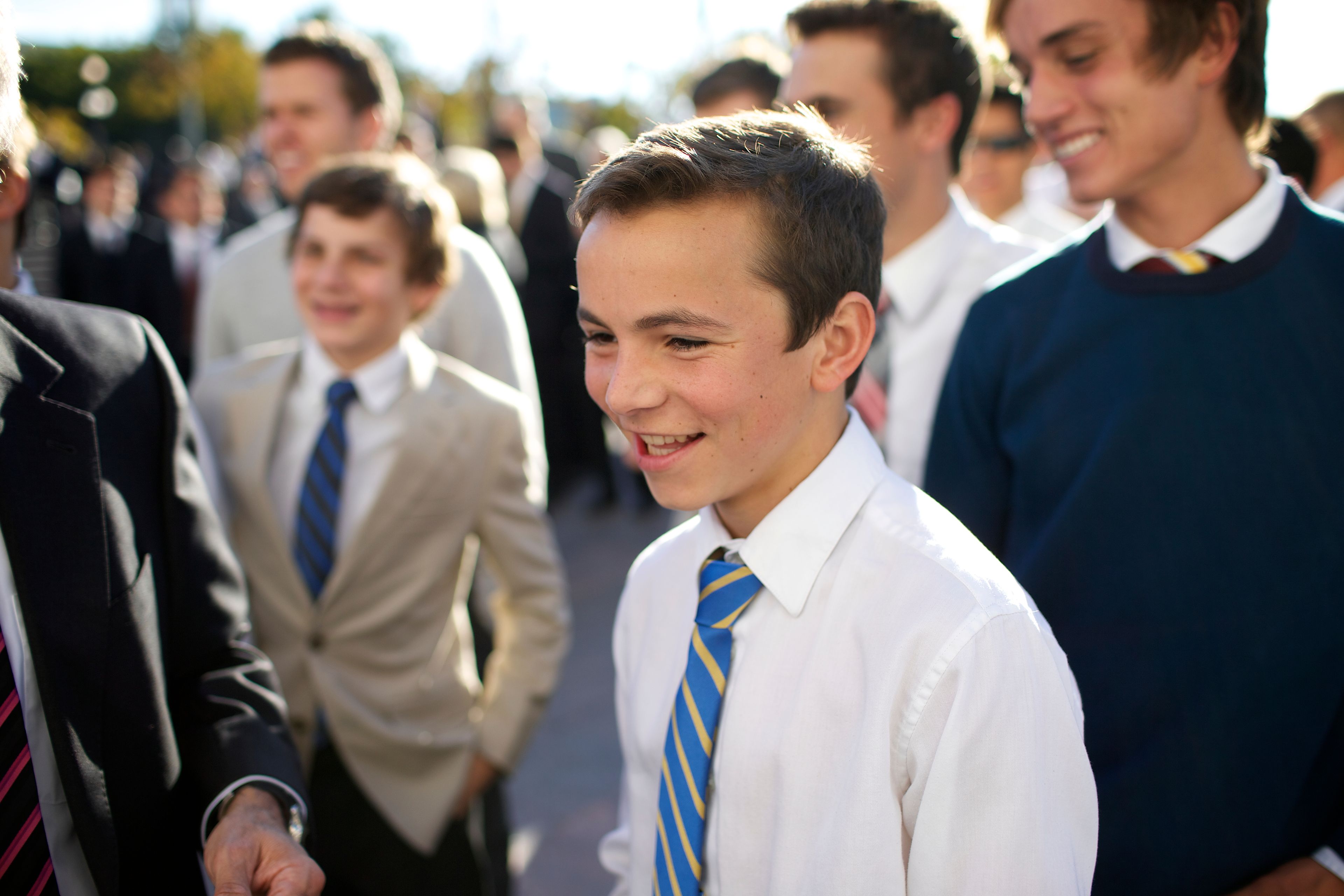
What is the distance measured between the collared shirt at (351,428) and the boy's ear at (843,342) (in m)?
1.30

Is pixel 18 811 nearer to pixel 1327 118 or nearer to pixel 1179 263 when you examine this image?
pixel 1179 263

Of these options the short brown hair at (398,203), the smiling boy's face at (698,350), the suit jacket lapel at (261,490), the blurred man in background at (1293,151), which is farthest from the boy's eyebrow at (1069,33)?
the blurred man in background at (1293,151)

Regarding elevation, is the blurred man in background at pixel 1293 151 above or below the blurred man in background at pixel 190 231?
above

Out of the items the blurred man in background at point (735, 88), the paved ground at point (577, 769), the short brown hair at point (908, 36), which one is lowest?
the paved ground at point (577, 769)

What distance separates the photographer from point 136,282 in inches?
300

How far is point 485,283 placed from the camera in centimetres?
341

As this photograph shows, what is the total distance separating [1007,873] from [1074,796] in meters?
0.15

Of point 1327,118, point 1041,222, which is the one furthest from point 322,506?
point 1327,118

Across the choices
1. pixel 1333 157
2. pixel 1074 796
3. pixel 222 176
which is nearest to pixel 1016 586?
pixel 1074 796

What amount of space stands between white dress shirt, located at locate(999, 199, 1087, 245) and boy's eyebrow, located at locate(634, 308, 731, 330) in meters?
3.76

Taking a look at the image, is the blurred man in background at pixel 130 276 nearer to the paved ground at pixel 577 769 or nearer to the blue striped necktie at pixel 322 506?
the paved ground at pixel 577 769

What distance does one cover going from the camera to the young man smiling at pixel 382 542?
2338 millimetres

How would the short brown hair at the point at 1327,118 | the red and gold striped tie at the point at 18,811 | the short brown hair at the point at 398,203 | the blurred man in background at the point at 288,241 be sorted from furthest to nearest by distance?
the short brown hair at the point at 1327,118
the blurred man in background at the point at 288,241
the short brown hair at the point at 398,203
the red and gold striped tie at the point at 18,811

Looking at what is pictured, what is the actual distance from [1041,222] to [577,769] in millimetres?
3422
